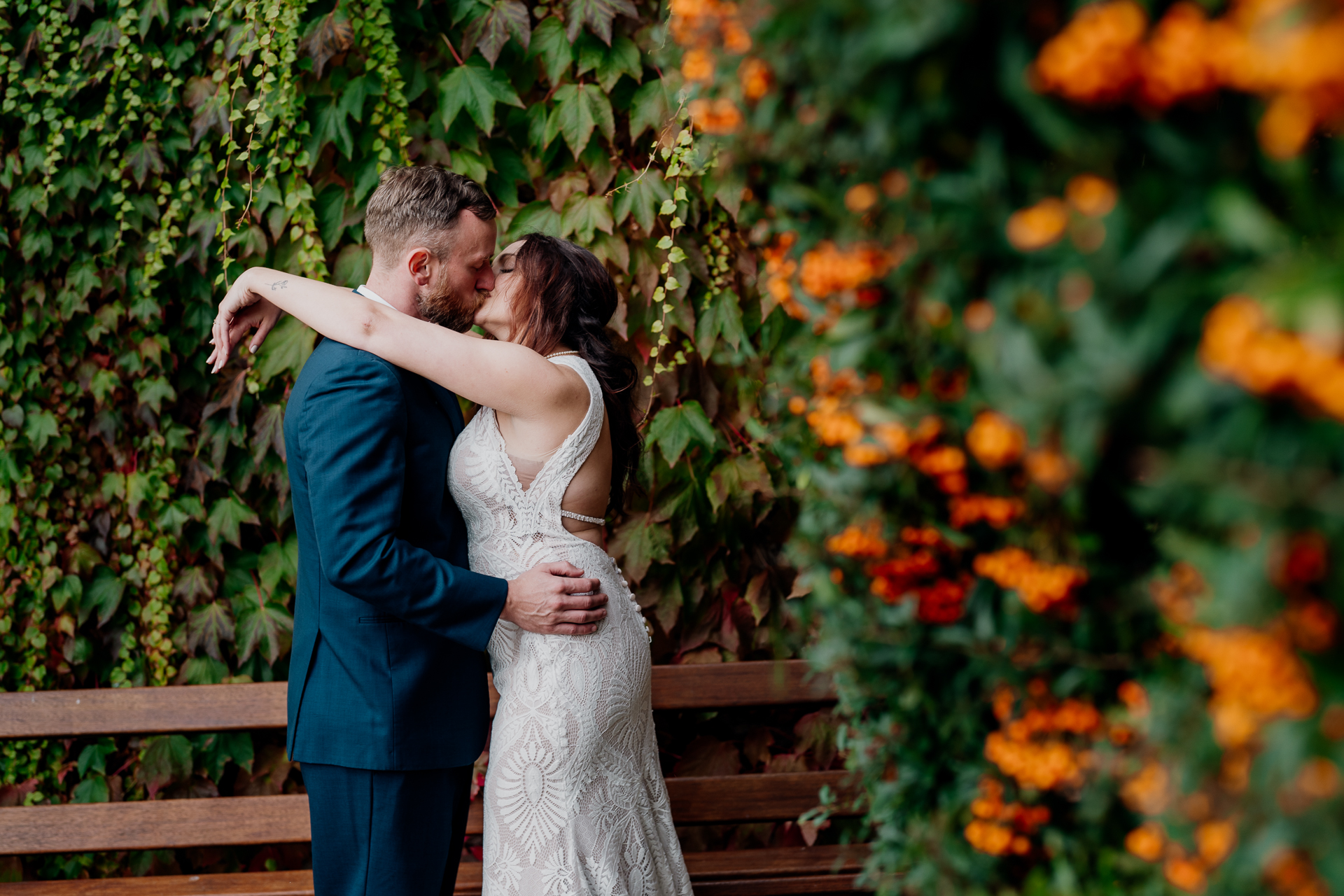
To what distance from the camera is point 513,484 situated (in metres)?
1.75

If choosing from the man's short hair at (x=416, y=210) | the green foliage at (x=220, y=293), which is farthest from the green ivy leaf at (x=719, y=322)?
the man's short hair at (x=416, y=210)

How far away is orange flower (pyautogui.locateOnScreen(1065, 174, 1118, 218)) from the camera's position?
0.56 meters

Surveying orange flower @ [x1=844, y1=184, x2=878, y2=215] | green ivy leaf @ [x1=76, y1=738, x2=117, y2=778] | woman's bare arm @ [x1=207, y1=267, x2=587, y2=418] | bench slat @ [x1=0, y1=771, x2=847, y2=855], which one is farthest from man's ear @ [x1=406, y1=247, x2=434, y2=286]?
green ivy leaf @ [x1=76, y1=738, x2=117, y2=778]

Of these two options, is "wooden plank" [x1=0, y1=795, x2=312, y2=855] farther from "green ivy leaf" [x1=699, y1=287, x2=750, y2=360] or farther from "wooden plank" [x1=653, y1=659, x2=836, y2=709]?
"green ivy leaf" [x1=699, y1=287, x2=750, y2=360]

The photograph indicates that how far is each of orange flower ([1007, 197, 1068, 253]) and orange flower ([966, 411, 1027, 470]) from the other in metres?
0.11

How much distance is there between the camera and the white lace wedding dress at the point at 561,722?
65.4 inches

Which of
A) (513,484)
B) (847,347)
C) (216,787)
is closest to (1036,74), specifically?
(847,347)

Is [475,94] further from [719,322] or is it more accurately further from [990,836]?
[990,836]

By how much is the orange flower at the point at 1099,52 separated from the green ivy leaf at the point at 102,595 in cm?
282

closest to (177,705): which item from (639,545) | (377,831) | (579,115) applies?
(377,831)

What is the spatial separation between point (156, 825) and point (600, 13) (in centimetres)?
237

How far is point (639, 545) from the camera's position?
2.50 metres

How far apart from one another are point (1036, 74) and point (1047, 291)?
0.45 ft

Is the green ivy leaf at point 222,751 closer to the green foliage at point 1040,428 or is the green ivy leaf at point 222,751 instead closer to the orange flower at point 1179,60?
the green foliage at point 1040,428
